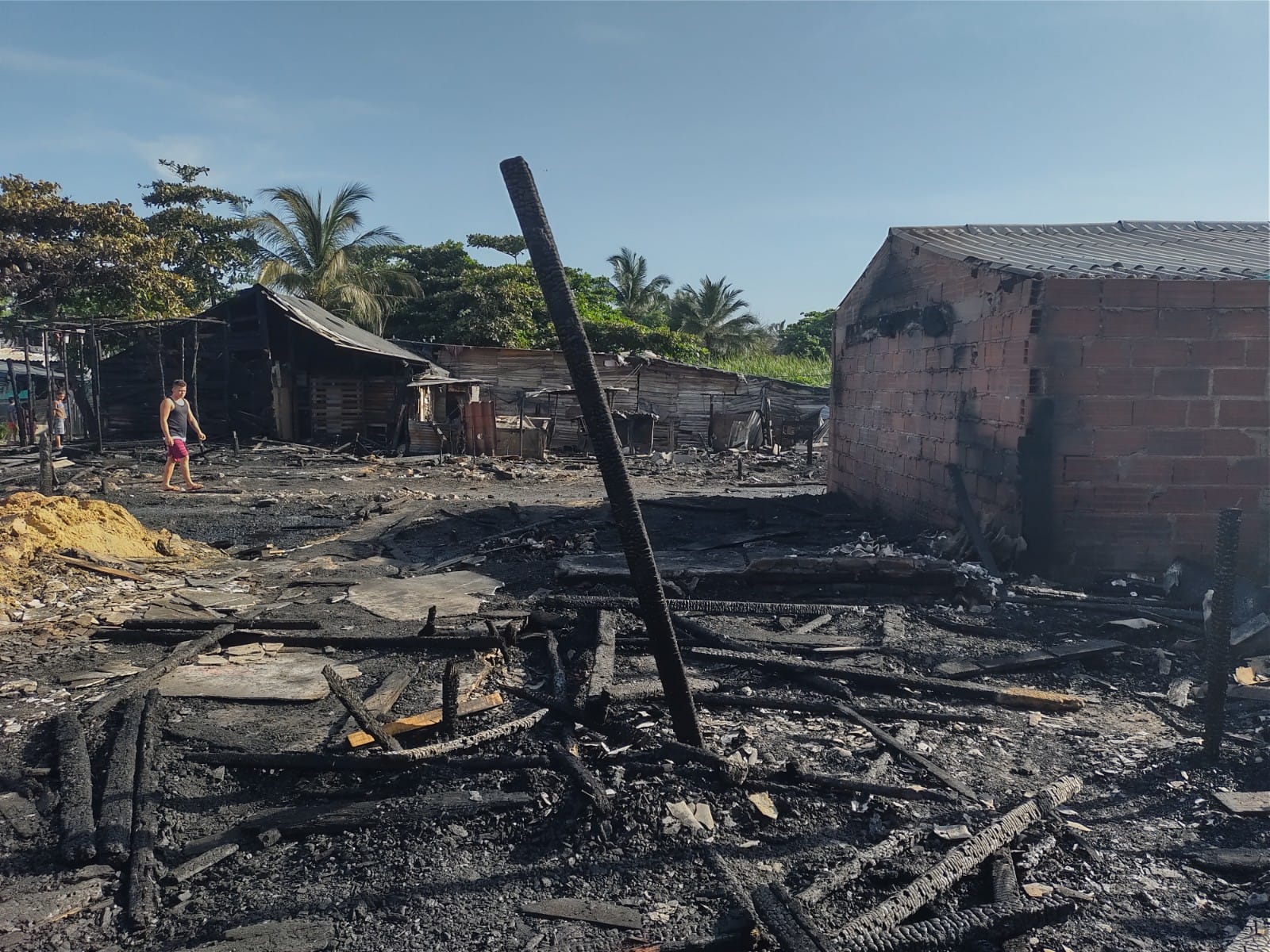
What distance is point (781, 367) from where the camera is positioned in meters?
39.5

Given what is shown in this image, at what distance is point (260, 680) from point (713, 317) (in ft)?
136

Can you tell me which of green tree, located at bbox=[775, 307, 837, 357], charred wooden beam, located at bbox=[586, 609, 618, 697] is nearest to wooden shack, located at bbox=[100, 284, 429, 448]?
charred wooden beam, located at bbox=[586, 609, 618, 697]

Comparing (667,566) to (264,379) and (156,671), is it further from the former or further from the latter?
(264,379)

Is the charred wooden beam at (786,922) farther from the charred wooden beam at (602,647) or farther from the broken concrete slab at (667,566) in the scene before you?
the broken concrete slab at (667,566)

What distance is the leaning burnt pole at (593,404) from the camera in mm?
3479

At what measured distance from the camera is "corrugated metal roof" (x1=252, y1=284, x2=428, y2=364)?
21.6 m

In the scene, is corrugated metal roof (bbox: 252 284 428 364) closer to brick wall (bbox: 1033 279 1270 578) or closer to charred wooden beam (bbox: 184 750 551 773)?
brick wall (bbox: 1033 279 1270 578)

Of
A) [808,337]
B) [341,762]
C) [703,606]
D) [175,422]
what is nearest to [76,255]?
[175,422]

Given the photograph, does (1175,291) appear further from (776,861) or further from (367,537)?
(367,537)

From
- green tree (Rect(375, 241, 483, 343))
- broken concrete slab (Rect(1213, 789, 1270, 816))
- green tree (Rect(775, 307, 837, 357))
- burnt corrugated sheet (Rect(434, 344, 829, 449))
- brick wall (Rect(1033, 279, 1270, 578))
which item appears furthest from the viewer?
green tree (Rect(775, 307, 837, 357))

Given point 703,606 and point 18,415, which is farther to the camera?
point 18,415

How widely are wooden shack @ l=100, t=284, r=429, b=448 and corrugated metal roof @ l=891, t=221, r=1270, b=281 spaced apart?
16240 mm

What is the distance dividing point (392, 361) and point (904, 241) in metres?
17.1

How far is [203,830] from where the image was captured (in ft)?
11.4
